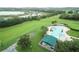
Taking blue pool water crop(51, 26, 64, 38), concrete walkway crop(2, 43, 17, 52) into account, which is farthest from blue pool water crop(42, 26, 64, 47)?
concrete walkway crop(2, 43, 17, 52)

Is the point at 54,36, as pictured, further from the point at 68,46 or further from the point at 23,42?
the point at 23,42

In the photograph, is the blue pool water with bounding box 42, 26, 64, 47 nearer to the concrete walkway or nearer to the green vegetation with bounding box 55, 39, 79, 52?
the green vegetation with bounding box 55, 39, 79, 52

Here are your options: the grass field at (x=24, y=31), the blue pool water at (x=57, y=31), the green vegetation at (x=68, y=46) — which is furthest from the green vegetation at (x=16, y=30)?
the green vegetation at (x=68, y=46)

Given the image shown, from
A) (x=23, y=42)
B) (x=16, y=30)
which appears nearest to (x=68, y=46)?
(x=23, y=42)

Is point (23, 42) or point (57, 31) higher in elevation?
point (57, 31)

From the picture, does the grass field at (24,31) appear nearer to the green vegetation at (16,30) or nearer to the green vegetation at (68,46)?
the green vegetation at (16,30)
